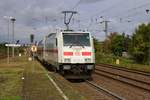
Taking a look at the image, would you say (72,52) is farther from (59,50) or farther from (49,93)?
(49,93)

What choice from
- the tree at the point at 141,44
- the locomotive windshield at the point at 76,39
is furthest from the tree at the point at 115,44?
the locomotive windshield at the point at 76,39

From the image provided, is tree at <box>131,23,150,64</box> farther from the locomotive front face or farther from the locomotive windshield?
the locomotive front face

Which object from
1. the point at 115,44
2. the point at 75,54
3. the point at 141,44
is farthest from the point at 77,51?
the point at 115,44

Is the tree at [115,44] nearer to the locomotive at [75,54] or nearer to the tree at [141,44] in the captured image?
Answer: the tree at [141,44]

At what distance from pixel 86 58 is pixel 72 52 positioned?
3.10 ft

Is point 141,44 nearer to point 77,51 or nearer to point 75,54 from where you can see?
point 77,51

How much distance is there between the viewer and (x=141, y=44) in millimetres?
62469

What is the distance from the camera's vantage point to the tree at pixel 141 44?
203ft

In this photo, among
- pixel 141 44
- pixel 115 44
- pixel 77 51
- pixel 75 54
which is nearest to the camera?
pixel 75 54

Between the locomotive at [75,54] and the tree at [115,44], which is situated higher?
the tree at [115,44]

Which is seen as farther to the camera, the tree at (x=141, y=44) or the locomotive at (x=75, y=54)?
the tree at (x=141, y=44)

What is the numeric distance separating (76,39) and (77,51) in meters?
0.85

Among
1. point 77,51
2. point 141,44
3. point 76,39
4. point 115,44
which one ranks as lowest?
point 77,51

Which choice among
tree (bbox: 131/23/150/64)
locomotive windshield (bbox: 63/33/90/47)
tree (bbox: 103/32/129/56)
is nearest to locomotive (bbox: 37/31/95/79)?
locomotive windshield (bbox: 63/33/90/47)
